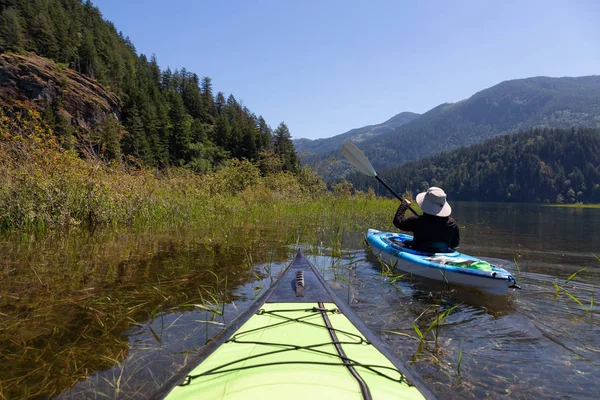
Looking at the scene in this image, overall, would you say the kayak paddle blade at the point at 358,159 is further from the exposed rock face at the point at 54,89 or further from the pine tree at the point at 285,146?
the pine tree at the point at 285,146

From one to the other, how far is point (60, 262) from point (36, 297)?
1.52 meters

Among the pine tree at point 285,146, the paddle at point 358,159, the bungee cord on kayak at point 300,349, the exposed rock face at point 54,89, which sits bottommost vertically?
the bungee cord on kayak at point 300,349

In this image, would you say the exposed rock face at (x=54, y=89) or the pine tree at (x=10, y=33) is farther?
the pine tree at (x=10, y=33)

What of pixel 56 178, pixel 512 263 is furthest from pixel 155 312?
pixel 512 263

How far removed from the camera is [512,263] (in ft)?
23.6

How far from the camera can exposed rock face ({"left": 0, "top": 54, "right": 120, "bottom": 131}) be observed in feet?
126

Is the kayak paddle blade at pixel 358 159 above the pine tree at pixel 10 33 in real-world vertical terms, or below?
below

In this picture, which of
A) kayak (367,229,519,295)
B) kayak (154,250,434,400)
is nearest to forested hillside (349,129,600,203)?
kayak (367,229,519,295)

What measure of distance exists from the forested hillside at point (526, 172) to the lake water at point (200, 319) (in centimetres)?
10442

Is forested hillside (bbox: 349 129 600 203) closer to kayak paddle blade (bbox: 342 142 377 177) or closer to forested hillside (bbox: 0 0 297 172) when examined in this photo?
forested hillside (bbox: 0 0 297 172)

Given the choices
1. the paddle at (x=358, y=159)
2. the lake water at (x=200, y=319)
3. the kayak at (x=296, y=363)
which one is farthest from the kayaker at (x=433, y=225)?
the kayak at (x=296, y=363)

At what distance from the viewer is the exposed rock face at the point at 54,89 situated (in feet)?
126

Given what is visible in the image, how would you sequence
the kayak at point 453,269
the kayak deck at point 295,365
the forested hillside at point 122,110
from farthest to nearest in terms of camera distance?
1. the forested hillside at point 122,110
2. the kayak at point 453,269
3. the kayak deck at point 295,365

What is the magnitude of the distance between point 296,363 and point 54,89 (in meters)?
52.1
